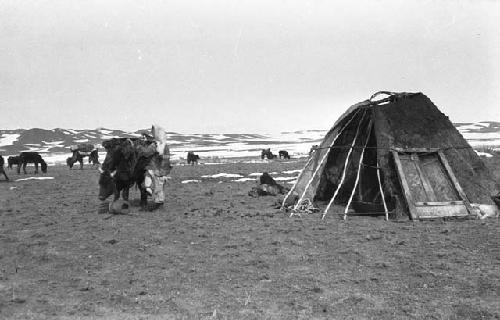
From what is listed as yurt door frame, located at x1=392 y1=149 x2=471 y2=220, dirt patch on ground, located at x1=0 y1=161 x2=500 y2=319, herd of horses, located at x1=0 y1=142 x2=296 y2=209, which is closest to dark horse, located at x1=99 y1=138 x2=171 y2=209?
herd of horses, located at x1=0 y1=142 x2=296 y2=209

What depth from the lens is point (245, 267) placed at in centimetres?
709

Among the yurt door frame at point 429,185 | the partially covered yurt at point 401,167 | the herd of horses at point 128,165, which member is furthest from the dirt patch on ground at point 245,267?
the herd of horses at point 128,165

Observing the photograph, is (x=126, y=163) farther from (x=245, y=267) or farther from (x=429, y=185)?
(x=429, y=185)

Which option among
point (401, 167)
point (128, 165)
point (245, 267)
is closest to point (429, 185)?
point (401, 167)

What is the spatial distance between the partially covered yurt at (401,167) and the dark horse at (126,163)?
4.15 meters

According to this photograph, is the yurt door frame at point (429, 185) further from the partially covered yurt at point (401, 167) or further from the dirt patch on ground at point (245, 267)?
the dirt patch on ground at point (245, 267)

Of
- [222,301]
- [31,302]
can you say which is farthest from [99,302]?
[222,301]

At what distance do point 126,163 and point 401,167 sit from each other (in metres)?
7.45

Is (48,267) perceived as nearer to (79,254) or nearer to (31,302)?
(79,254)

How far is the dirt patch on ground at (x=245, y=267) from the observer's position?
5340mm

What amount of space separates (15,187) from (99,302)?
1721cm

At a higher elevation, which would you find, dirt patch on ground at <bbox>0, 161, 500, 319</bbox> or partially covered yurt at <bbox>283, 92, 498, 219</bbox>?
partially covered yurt at <bbox>283, 92, 498, 219</bbox>

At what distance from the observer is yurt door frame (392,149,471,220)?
412 inches

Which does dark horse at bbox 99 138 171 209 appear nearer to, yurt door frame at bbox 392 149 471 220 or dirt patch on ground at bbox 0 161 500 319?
dirt patch on ground at bbox 0 161 500 319
